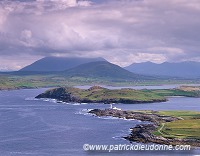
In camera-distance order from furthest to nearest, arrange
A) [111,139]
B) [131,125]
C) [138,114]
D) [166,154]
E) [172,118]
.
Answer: [138,114] → [172,118] → [131,125] → [111,139] → [166,154]

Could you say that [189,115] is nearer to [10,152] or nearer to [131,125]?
[131,125]

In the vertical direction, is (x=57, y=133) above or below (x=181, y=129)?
below

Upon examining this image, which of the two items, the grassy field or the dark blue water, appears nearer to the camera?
the dark blue water

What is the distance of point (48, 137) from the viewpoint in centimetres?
14000

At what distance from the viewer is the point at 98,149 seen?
118 metres

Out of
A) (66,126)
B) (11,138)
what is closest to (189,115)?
(66,126)

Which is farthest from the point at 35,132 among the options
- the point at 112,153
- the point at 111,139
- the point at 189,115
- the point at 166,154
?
the point at 189,115

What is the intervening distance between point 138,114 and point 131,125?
29096 millimetres

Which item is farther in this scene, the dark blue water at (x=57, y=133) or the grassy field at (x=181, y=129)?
the grassy field at (x=181, y=129)

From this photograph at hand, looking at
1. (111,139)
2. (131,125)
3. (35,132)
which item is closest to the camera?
(111,139)

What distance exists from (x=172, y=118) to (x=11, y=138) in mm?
73916

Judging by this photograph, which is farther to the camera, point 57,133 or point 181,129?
point 57,133

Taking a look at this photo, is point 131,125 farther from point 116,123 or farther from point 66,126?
point 66,126

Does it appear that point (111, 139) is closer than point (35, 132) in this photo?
Yes
